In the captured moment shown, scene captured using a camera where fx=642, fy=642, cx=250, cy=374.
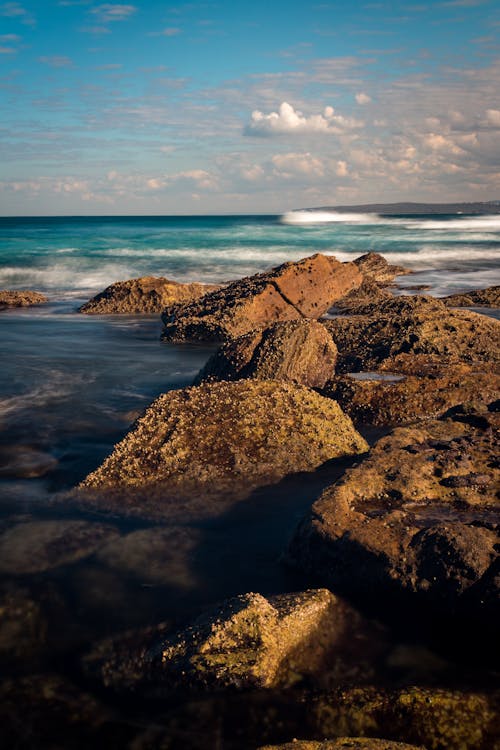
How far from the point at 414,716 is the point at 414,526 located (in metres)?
1.02

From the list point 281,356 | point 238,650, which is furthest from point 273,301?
point 238,650

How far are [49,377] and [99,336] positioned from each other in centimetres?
347

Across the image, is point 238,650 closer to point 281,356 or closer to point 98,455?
point 98,455

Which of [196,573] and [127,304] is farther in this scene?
[127,304]

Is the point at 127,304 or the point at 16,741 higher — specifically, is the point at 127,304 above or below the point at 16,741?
above

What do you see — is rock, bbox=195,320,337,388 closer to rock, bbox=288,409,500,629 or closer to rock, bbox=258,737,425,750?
rock, bbox=288,409,500,629

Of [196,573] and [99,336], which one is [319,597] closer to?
[196,573]

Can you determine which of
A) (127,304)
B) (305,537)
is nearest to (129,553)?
(305,537)

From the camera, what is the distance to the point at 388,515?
11.1ft

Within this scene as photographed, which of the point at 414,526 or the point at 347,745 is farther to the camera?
the point at 414,526

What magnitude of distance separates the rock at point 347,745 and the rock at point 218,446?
2.16 meters

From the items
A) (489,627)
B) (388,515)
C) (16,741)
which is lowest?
(16,741)

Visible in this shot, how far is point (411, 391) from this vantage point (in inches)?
234

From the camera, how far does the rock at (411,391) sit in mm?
5818
